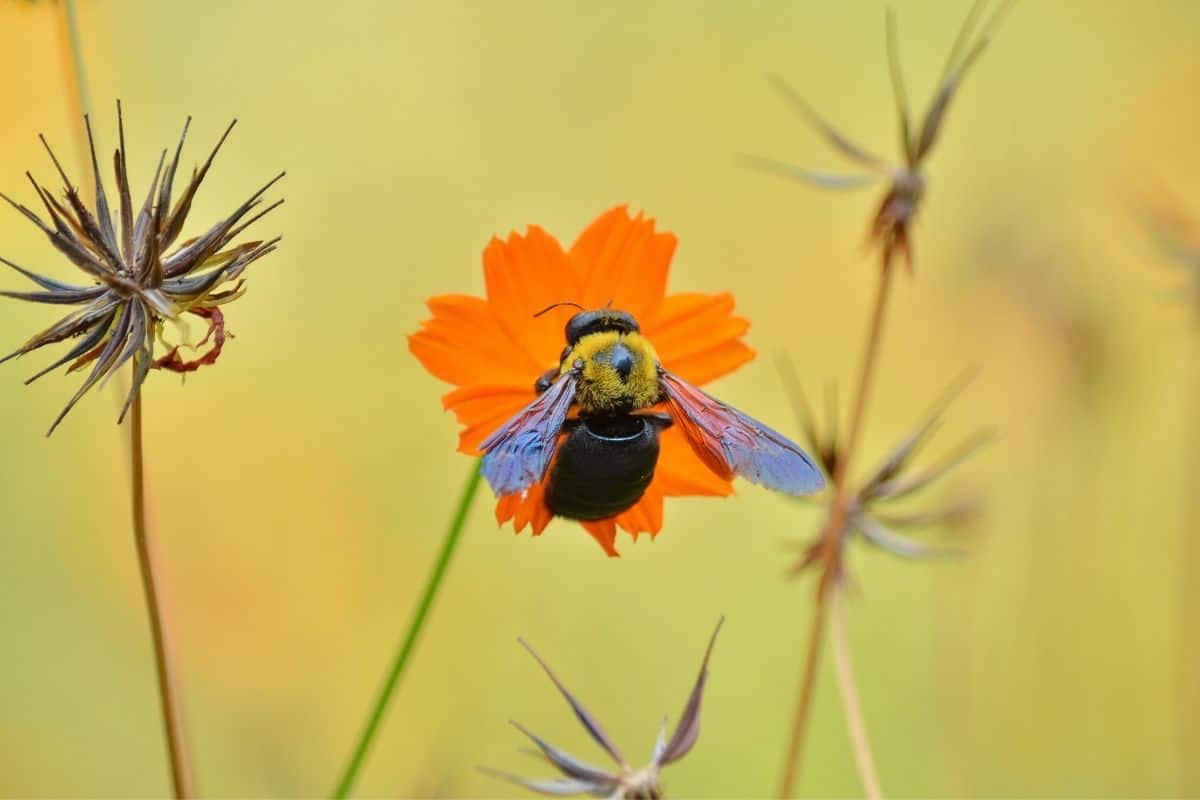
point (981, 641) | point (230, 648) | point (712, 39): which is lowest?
point (230, 648)

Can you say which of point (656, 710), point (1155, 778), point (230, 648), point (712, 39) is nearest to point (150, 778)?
point (230, 648)

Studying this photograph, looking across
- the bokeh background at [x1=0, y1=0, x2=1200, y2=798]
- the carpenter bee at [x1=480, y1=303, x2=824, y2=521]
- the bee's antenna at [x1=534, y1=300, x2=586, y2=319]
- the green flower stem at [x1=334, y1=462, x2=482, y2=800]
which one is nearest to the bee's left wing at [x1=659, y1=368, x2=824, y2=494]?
the carpenter bee at [x1=480, y1=303, x2=824, y2=521]

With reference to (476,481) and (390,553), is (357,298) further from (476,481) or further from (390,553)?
(476,481)

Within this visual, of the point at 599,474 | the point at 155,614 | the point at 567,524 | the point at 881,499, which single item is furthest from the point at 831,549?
the point at 567,524

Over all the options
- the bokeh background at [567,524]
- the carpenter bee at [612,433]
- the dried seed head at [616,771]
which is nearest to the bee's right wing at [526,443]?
the carpenter bee at [612,433]

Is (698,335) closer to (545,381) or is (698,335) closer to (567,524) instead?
(545,381)

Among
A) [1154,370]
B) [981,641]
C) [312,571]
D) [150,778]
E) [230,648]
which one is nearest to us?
[150,778]
